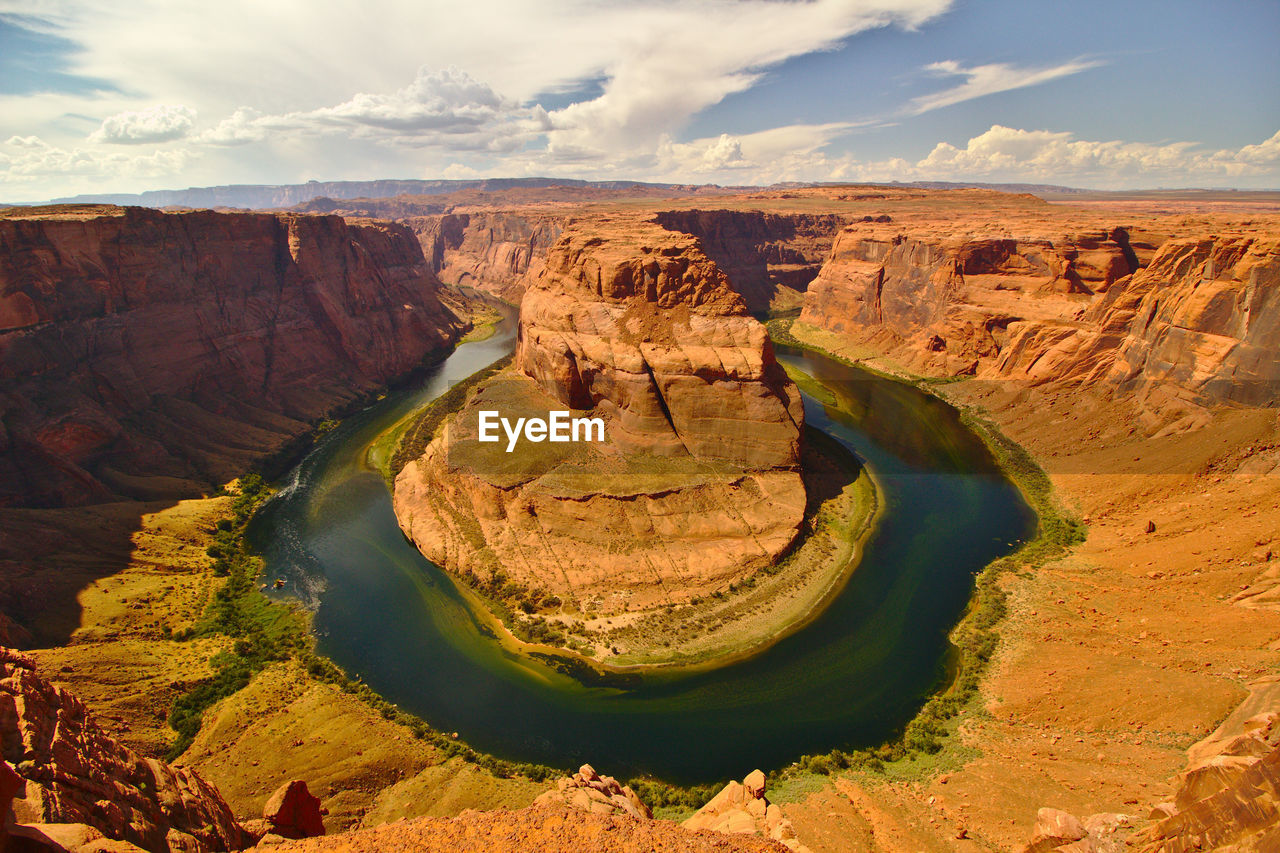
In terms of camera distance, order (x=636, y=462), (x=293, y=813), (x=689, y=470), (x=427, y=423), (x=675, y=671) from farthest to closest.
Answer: (x=427, y=423)
(x=636, y=462)
(x=689, y=470)
(x=675, y=671)
(x=293, y=813)

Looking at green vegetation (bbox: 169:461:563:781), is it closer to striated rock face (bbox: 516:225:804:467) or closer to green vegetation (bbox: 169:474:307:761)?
green vegetation (bbox: 169:474:307:761)

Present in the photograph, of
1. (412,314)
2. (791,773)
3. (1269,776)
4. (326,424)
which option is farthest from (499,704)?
(412,314)

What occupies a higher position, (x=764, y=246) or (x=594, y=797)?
(x=764, y=246)

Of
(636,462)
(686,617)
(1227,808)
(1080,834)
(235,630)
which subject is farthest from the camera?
(636,462)

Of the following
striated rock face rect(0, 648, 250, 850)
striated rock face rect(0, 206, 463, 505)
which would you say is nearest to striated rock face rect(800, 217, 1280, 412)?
striated rock face rect(0, 648, 250, 850)

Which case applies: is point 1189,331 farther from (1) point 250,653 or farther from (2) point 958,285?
(1) point 250,653

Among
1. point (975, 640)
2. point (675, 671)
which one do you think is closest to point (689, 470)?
point (675, 671)
